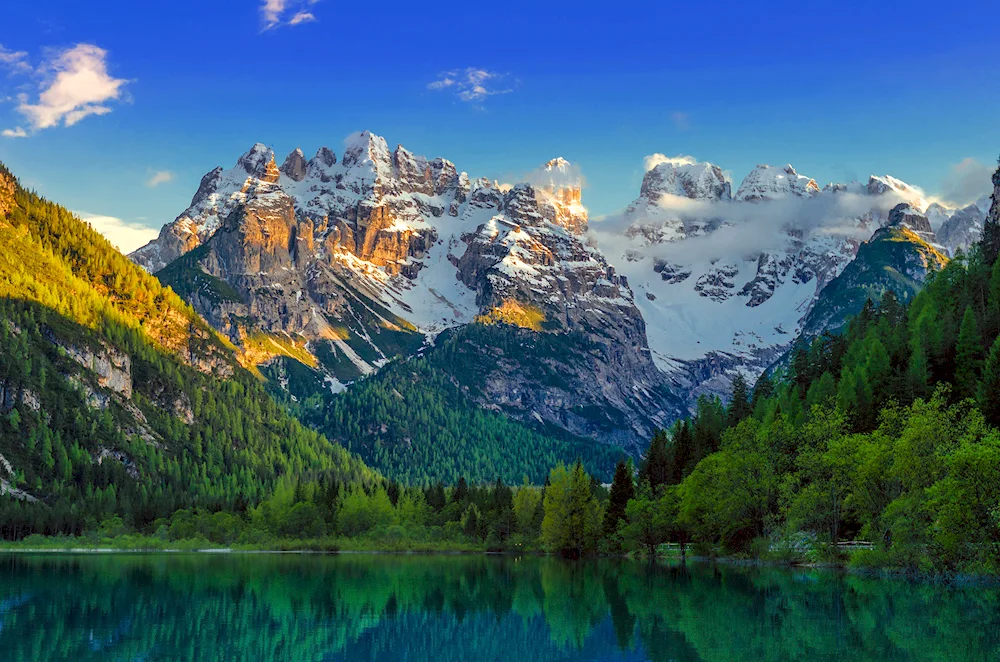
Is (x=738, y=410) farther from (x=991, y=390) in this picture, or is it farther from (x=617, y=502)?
(x=991, y=390)

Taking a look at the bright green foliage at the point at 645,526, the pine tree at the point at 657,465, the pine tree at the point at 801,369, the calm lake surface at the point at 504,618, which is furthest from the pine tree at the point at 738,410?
the calm lake surface at the point at 504,618

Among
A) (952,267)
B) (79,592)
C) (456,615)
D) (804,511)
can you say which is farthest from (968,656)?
(952,267)

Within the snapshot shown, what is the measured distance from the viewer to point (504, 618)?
2680 inches

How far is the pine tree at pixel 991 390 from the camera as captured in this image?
342 ft

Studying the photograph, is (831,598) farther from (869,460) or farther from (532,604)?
(869,460)

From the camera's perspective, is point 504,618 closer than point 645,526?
Yes

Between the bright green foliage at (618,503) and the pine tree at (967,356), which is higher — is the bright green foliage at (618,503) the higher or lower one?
the lower one

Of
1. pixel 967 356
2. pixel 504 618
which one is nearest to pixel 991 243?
pixel 967 356

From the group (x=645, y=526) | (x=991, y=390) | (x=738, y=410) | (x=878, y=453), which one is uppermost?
(x=738, y=410)

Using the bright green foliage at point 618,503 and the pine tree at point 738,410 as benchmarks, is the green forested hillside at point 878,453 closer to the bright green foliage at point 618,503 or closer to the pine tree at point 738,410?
the pine tree at point 738,410

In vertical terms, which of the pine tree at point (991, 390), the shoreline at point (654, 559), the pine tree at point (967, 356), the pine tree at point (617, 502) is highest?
the pine tree at point (967, 356)

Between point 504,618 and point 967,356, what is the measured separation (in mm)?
78405

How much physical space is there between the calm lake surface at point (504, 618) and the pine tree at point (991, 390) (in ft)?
80.8

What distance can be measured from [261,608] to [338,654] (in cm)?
2248
